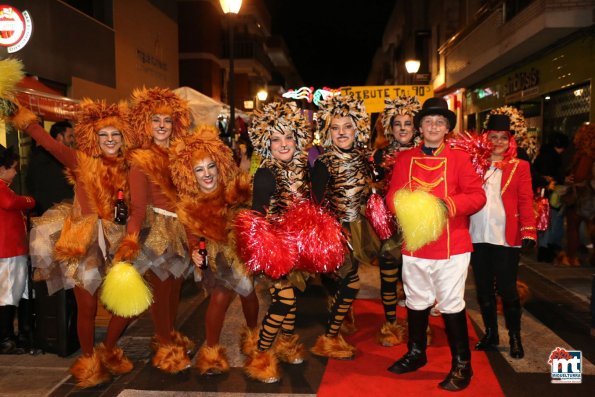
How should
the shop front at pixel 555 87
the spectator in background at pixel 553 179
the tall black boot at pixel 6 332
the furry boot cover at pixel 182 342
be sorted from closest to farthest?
the furry boot cover at pixel 182 342, the tall black boot at pixel 6 332, the spectator in background at pixel 553 179, the shop front at pixel 555 87

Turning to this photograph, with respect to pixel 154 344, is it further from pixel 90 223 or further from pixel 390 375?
pixel 390 375

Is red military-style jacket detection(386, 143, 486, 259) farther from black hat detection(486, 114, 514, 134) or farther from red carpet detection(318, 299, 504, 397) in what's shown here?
red carpet detection(318, 299, 504, 397)

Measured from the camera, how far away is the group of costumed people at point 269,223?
3.68m

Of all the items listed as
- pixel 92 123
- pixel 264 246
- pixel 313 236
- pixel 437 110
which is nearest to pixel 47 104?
pixel 92 123

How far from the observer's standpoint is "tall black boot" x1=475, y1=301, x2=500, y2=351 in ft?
14.4

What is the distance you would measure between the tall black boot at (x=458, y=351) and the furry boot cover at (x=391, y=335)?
0.89 metres

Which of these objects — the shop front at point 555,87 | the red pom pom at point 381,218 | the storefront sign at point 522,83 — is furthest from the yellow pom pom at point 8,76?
the storefront sign at point 522,83

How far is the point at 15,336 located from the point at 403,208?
3.57 metres

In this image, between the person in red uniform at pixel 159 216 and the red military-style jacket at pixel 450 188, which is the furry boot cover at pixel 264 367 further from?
the red military-style jacket at pixel 450 188

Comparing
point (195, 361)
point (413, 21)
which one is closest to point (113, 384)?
point (195, 361)

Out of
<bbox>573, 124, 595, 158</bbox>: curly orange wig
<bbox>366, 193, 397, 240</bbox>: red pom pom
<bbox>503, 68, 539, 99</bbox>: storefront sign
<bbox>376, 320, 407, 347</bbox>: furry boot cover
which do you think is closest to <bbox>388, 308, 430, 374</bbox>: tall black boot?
<bbox>376, 320, 407, 347</bbox>: furry boot cover

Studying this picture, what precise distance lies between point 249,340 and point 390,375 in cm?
116

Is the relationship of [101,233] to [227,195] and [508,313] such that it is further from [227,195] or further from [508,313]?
[508,313]

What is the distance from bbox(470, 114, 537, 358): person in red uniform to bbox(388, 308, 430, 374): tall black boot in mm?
704
